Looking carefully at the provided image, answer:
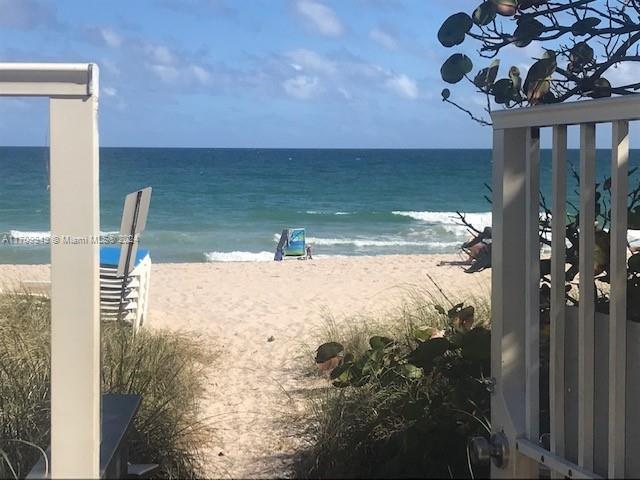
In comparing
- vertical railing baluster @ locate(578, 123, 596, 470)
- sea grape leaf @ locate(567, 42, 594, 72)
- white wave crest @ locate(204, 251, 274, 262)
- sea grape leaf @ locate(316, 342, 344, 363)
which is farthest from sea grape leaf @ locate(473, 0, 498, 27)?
white wave crest @ locate(204, 251, 274, 262)

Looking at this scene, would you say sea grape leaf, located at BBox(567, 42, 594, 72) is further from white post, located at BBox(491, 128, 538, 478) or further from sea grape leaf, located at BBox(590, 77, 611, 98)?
white post, located at BBox(491, 128, 538, 478)

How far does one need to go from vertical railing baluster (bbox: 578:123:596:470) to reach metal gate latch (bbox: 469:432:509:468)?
28 cm

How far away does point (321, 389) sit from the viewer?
4.80 m

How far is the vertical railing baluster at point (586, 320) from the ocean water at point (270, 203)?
114cm

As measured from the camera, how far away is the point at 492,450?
229 cm

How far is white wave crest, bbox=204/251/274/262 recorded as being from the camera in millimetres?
19438

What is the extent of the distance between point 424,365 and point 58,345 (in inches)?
65.5

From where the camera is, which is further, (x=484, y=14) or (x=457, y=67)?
(x=457, y=67)

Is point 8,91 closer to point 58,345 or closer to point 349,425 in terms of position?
point 58,345

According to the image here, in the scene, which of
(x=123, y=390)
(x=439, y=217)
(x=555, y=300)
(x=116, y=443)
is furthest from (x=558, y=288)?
(x=439, y=217)

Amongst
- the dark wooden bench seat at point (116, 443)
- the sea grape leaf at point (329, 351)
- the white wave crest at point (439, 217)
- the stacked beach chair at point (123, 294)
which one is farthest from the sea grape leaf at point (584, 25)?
the white wave crest at point (439, 217)

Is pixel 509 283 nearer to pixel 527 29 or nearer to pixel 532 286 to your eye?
pixel 532 286

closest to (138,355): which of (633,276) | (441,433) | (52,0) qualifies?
(441,433)

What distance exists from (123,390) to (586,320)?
2472 millimetres
